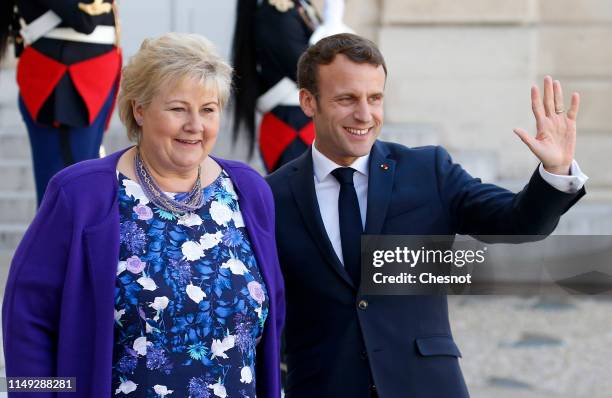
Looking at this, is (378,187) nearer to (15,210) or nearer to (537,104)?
(537,104)

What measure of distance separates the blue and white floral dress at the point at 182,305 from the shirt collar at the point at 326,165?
419 mm

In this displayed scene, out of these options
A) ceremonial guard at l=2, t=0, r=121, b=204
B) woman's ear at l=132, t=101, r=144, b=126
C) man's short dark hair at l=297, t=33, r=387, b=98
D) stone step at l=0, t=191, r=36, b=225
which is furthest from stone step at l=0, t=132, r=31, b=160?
woman's ear at l=132, t=101, r=144, b=126

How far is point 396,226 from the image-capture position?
3123 millimetres

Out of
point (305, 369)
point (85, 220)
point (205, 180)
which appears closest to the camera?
point (85, 220)

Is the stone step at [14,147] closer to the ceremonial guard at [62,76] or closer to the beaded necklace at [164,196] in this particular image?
the ceremonial guard at [62,76]

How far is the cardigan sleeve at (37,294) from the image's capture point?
2.72 metres

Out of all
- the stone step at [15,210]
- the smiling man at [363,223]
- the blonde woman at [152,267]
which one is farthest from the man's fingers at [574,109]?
the stone step at [15,210]

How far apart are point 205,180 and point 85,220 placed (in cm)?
34

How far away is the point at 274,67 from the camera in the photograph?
5.98 m

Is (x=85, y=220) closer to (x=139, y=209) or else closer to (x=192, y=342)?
(x=139, y=209)

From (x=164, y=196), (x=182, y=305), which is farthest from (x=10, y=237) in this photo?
(x=182, y=305)

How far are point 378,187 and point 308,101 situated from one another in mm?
307

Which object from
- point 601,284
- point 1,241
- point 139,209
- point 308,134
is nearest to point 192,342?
point 139,209

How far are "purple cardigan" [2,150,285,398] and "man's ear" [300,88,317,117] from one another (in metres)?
0.68
